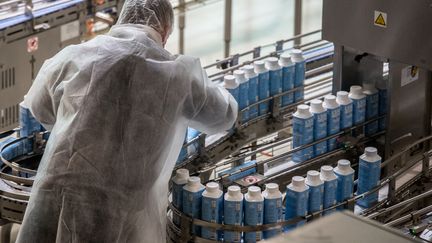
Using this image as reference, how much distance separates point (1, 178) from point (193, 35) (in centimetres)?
559

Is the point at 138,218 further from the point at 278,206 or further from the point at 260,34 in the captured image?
the point at 260,34

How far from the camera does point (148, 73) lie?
3.62 meters

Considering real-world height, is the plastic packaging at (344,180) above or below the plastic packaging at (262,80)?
below

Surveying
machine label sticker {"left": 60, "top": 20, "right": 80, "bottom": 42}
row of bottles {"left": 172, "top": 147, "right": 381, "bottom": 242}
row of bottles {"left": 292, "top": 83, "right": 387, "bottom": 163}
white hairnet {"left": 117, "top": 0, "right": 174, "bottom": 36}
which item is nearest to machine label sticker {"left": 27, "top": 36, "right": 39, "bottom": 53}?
machine label sticker {"left": 60, "top": 20, "right": 80, "bottom": 42}

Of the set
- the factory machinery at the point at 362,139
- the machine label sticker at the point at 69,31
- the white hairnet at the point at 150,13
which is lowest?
the machine label sticker at the point at 69,31

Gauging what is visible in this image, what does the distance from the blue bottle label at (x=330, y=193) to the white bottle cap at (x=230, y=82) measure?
0.85m

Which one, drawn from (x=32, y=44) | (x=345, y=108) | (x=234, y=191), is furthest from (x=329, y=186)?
(x=32, y=44)

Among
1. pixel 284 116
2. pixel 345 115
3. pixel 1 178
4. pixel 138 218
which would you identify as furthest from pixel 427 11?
pixel 1 178

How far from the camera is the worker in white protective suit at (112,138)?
3604 mm

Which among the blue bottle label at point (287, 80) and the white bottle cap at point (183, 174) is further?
the blue bottle label at point (287, 80)

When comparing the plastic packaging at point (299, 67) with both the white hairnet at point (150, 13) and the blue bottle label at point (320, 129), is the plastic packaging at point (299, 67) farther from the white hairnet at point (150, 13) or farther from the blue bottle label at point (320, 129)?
the white hairnet at point (150, 13)

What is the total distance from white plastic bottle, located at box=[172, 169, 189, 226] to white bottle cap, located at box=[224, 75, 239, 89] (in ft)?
2.47

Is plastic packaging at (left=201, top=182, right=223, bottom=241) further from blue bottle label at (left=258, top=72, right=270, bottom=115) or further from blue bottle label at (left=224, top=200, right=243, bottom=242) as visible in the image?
blue bottle label at (left=258, top=72, right=270, bottom=115)

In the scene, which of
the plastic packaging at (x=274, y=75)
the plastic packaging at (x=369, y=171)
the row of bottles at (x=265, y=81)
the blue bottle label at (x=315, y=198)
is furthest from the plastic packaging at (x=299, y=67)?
the blue bottle label at (x=315, y=198)
